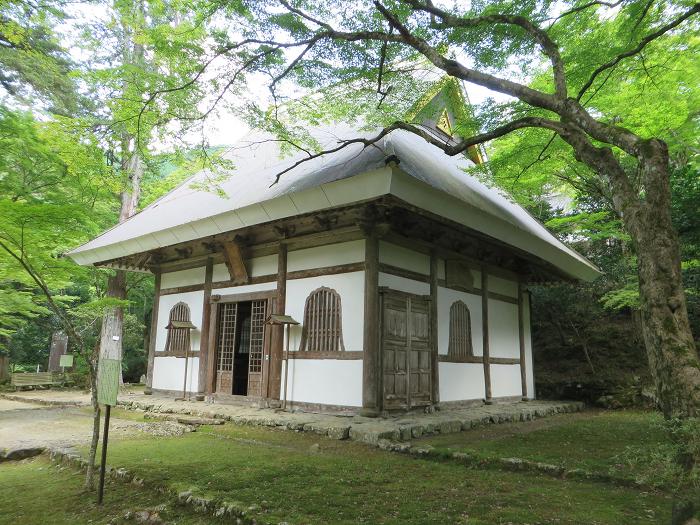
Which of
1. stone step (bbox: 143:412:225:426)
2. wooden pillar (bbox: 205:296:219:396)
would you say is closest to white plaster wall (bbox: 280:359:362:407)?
stone step (bbox: 143:412:225:426)

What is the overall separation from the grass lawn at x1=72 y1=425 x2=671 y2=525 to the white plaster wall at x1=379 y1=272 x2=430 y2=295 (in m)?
2.83

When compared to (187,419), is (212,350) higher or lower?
higher

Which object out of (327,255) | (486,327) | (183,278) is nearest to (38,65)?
(183,278)

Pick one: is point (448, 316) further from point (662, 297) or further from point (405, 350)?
point (662, 297)

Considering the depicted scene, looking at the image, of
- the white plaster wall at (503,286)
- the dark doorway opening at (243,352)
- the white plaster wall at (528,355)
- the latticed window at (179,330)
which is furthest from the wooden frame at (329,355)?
the white plaster wall at (528,355)

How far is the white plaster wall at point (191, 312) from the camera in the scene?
33.7 ft

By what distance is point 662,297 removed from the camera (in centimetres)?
358

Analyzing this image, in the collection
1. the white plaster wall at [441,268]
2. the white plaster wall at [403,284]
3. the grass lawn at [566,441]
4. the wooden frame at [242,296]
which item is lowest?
the grass lawn at [566,441]

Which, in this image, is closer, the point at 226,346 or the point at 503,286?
the point at 226,346

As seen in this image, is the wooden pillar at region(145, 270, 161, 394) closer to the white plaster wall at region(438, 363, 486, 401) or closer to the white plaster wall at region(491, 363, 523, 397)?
the white plaster wall at region(438, 363, 486, 401)

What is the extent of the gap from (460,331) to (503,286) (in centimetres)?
247

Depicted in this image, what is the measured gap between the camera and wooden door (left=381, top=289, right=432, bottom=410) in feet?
24.5

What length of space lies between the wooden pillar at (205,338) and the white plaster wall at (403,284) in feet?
14.4

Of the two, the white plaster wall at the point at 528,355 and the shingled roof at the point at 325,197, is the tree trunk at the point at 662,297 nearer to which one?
the shingled roof at the point at 325,197
